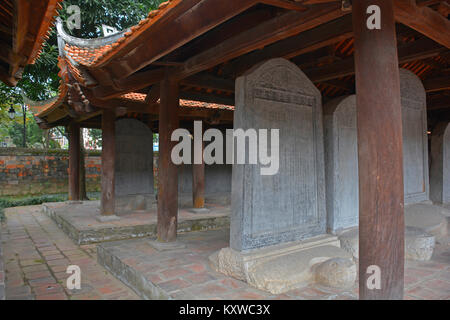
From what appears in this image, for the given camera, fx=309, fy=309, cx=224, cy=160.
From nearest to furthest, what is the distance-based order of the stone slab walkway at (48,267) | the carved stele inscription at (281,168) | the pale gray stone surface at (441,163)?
the carved stele inscription at (281,168)
the stone slab walkway at (48,267)
the pale gray stone surface at (441,163)

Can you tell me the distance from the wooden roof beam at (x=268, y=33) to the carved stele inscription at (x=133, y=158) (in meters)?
5.06

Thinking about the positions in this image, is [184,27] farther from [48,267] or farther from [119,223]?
[119,223]

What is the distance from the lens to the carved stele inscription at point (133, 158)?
8.59 metres

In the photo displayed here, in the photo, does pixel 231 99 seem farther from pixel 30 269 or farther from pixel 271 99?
pixel 30 269

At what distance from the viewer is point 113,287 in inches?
147

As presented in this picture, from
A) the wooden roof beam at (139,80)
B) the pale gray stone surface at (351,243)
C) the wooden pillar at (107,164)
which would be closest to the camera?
the pale gray stone surface at (351,243)

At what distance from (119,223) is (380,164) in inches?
214

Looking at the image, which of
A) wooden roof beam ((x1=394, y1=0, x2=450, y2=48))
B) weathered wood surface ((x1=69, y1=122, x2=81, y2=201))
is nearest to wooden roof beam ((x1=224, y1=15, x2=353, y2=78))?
wooden roof beam ((x1=394, y1=0, x2=450, y2=48))

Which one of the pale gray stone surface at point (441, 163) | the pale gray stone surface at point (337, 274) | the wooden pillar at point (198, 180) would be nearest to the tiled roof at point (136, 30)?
the pale gray stone surface at point (337, 274)

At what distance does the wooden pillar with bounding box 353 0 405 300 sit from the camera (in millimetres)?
2156

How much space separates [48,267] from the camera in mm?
4504

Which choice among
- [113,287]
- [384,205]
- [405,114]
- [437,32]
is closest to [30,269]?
[113,287]

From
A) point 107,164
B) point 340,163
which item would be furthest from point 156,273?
point 107,164

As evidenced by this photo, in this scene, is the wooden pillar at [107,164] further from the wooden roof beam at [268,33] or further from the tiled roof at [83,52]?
the wooden roof beam at [268,33]
